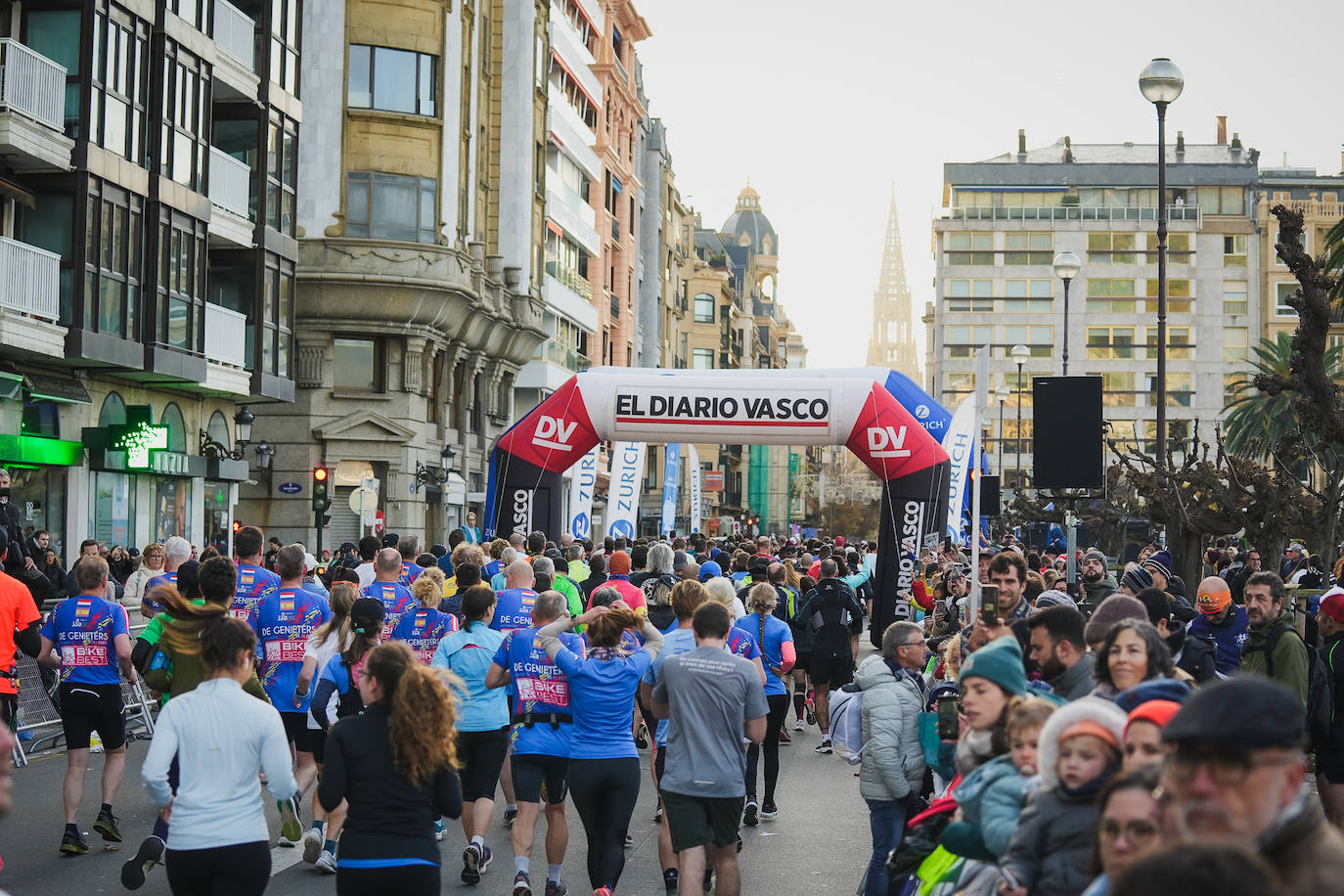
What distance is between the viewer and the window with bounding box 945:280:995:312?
118m

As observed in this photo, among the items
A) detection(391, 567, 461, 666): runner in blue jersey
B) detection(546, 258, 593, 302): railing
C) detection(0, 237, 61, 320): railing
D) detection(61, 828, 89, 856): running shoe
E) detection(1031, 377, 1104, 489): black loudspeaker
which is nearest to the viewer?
detection(61, 828, 89, 856): running shoe

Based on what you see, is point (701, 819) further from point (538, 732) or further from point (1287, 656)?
point (1287, 656)

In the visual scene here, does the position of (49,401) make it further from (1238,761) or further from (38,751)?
(1238,761)

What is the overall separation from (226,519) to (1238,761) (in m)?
32.0

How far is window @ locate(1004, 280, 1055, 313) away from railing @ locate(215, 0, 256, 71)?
9130 cm

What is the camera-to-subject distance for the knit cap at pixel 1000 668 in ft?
19.2

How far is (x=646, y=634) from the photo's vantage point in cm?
978

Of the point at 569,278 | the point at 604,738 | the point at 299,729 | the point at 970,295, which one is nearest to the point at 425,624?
the point at 299,729

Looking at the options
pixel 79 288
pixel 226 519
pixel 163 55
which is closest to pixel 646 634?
pixel 79 288

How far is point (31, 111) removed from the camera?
23969 millimetres

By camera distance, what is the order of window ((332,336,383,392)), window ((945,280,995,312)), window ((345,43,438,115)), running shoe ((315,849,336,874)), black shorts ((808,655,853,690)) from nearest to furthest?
1. running shoe ((315,849,336,874))
2. black shorts ((808,655,853,690))
3. window ((345,43,438,115))
4. window ((332,336,383,392))
5. window ((945,280,995,312))

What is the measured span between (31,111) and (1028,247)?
10046cm

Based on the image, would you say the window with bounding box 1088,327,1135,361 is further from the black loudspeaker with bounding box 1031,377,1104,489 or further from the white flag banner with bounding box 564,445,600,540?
the black loudspeaker with bounding box 1031,377,1104,489

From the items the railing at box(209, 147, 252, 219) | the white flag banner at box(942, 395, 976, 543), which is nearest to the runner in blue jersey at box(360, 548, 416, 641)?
the white flag banner at box(942, 395, 976, 543)
